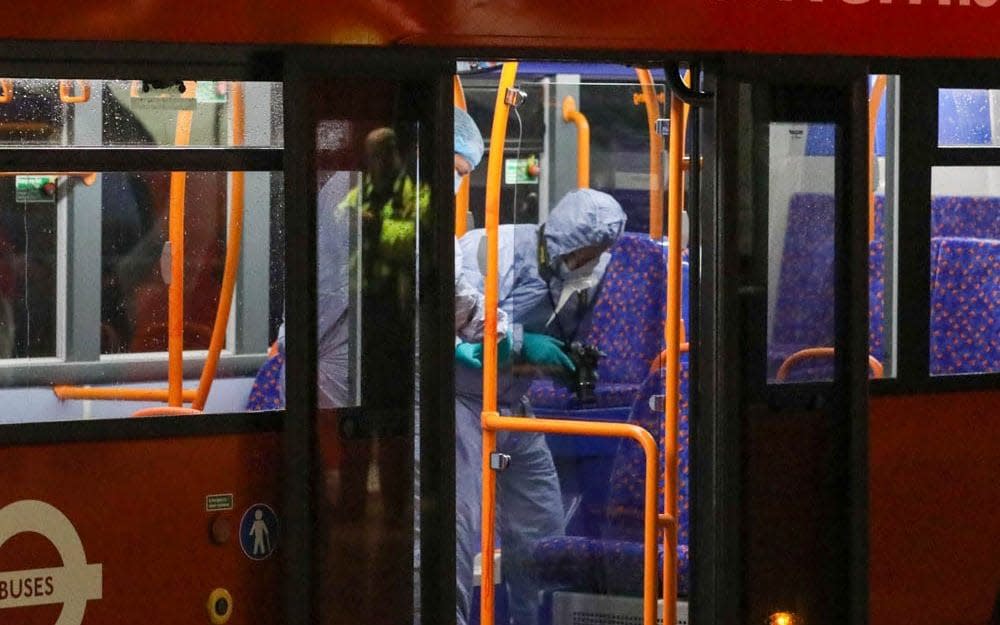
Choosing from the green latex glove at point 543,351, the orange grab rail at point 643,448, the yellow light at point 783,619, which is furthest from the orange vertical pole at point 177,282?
the yellow light at point 783,619

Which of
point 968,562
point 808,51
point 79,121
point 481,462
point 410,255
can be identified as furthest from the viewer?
point 481,462

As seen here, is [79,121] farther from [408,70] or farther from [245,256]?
[408,70]

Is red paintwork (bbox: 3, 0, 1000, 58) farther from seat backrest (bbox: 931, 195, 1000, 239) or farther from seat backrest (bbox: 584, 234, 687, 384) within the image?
seat backrest (bbox: 584, 234, 687, 384)

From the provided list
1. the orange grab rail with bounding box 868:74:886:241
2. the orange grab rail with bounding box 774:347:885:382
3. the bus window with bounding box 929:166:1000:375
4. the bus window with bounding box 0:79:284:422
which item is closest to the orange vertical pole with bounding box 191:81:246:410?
the bus window with bounding box 0:79:284:422

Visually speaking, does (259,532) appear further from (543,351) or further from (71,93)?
(543,351)

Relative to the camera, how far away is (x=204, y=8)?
155 inches

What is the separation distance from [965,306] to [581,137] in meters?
1.88

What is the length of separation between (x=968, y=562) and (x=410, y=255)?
1.94 meters

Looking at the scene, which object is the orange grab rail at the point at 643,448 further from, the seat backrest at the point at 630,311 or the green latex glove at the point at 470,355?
the seat backrest at the point at 630,311

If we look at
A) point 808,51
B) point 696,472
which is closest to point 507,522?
point 696,472

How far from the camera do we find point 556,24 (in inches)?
169

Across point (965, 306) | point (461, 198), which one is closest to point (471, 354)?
point (461, 198)

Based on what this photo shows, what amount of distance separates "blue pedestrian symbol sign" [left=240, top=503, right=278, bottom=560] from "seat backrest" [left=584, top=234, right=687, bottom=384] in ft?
5.27

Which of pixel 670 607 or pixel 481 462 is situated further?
pixel 481 462
